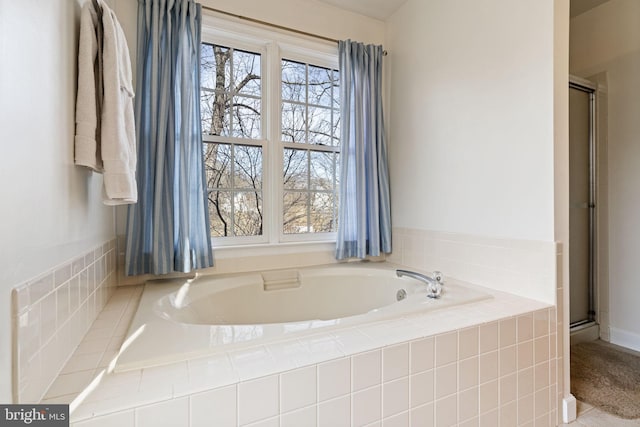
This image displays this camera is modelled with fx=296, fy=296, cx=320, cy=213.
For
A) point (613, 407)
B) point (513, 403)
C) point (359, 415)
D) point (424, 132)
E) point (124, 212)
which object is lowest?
point (613, 407)

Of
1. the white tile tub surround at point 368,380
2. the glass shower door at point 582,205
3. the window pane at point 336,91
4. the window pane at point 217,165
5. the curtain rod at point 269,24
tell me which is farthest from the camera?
the window pane at point 336,91

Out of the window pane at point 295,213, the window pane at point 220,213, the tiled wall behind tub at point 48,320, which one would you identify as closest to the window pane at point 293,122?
the window pane at point 295,213

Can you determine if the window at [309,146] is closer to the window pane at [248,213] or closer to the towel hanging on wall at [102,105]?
the window pane at [248,213]

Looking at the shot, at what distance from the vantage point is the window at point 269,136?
201 cm

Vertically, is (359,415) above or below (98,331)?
below

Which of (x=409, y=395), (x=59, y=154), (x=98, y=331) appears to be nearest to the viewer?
(x=59, y=154)

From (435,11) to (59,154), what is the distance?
2.27m

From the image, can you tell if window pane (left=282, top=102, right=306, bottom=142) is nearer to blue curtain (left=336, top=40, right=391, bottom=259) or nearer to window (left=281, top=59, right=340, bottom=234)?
window (left=281, top=59, right=340, bottom=234)

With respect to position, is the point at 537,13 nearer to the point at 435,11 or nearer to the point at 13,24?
the point at 435,11

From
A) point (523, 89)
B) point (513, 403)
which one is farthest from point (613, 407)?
point (523, 89)

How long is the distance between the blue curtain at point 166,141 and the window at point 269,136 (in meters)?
0.22

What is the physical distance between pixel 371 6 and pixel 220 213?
6.31 feet

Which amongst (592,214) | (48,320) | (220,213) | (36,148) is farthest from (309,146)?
(592,214)

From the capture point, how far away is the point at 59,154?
89 centimetres
